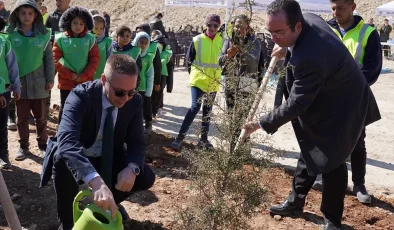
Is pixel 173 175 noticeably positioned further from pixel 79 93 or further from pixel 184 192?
pixel 79 93

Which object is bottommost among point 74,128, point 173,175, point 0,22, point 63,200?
point 173,175

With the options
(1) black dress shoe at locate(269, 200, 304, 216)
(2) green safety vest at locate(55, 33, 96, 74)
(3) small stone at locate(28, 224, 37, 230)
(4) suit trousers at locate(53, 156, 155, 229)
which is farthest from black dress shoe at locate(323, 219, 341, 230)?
(2) green safety vest at locate(55, 33, 96, 74)

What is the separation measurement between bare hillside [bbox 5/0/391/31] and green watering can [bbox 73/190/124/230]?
Answer: 102 ft

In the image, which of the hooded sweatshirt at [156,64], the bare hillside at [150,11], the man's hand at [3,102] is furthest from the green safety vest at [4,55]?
the bare hillside at [150,11]

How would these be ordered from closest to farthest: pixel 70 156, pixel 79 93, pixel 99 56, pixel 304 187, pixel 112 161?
pixel 70 156 → pixel 79 93 → pixel 112 161 → pixel 304 187 → pixel 99 56

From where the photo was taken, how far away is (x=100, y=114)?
3.40m

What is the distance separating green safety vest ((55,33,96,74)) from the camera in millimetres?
5441

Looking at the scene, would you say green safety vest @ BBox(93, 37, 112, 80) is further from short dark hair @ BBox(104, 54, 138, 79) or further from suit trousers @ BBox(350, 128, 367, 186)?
suit trousers @ BBox(350, 128, 367, 186)

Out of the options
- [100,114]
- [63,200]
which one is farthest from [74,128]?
[63,200]

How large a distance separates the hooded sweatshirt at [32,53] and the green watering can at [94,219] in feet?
9.55

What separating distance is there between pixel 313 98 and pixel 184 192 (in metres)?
1.77

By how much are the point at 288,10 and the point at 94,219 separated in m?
1.81

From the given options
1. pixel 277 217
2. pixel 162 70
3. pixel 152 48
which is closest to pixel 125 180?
pixel 277 217

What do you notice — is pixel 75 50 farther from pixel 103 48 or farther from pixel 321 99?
pixel 321 99
